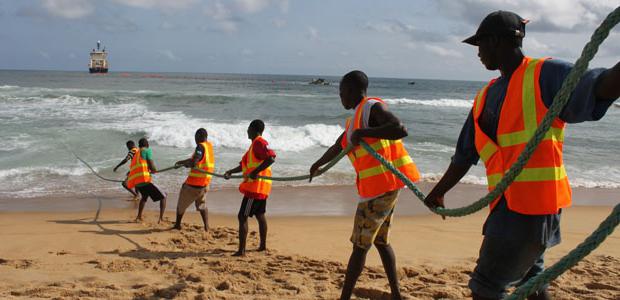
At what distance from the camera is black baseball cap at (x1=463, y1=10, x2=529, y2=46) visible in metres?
2.21

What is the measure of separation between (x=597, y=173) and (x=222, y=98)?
26126 millimetres

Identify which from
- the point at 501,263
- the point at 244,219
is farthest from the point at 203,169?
the point at 501,263

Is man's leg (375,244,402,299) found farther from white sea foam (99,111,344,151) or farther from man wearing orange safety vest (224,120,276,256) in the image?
Answer: white sea foam (99,111,344,151)

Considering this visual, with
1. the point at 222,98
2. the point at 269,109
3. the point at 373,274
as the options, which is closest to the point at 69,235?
the point at 373,274

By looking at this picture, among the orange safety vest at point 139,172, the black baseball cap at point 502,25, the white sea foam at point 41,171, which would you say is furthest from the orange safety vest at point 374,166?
the white sea foam at point 41,171

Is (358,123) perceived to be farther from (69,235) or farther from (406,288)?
(69,235)

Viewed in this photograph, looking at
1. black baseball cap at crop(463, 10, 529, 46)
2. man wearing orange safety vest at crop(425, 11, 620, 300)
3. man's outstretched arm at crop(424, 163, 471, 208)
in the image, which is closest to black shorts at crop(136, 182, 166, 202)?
man's outstretched arm at crop(424, 163, 471, 208)

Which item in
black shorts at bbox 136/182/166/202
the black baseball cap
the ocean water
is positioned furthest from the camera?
the ocean water

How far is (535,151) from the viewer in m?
2.10

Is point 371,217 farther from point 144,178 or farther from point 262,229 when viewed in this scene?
point 144,178

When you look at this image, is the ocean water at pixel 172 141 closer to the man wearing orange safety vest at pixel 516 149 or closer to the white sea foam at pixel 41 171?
the white sea foam at pixel 41 171

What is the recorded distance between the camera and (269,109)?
2914 centimetres

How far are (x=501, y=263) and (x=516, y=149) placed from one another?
0.50m

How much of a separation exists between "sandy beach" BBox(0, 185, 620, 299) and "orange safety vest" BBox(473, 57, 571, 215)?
2246 millimetres
